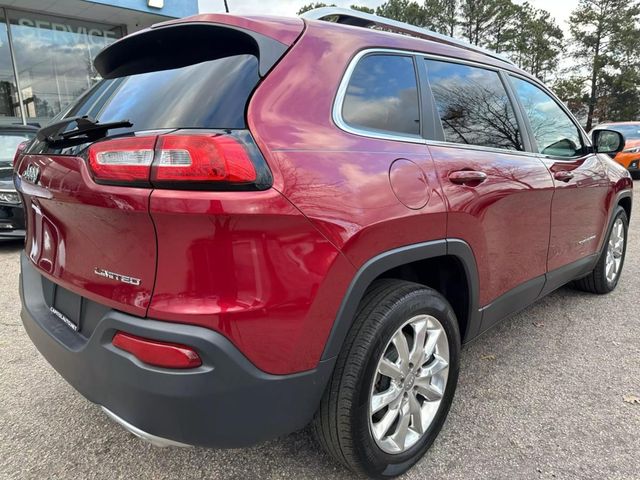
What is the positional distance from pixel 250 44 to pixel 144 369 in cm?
112

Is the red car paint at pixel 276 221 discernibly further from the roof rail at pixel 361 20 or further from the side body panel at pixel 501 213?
the roof rail at pixel 361 20

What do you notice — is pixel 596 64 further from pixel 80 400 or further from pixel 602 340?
pixel 80 400

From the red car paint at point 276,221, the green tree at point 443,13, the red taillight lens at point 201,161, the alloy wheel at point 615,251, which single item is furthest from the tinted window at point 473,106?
the green tree at point 443,13

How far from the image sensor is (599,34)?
3534cm

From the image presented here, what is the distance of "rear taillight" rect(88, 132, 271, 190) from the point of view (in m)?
1.43

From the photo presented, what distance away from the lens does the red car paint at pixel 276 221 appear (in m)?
1.46

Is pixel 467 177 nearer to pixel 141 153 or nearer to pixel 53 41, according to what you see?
pixel 141 153

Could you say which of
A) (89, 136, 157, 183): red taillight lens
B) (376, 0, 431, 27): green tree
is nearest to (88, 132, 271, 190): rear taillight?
(89, 136, 157, 183): red taillight lens

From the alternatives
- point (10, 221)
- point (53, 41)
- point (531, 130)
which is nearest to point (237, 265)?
point (531, 130)

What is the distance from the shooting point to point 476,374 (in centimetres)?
287

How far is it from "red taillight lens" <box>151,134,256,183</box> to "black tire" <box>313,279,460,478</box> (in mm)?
718

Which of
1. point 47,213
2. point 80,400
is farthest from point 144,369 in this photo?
point 80,400

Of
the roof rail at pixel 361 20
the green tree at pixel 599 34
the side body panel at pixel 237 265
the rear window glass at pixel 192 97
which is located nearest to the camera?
the side body panel at pixel 237 265

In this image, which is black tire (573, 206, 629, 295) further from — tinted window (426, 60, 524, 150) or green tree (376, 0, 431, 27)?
green tree (376, 0, 431, 27)
